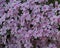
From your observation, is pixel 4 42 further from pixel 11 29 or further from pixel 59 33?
pixel 59 33

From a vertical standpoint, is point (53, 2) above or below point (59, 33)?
above

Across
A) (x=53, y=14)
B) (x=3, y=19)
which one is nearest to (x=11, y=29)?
(x=3, y=19)

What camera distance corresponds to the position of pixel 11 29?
2.17m

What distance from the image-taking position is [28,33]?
207 cm

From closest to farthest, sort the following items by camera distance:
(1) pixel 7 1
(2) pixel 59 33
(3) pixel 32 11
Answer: (2) pixel 59 33, (3) pixel 32 11, (1) pixel 7 1

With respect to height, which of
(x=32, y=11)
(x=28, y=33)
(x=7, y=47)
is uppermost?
(x=32, y=11)

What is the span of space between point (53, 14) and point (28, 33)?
0.95ft

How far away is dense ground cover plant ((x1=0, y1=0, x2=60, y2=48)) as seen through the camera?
2054 millimetres

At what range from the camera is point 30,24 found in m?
2.13

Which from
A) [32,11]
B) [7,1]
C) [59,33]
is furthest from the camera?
[7,1]

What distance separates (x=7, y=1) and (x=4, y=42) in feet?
1.64

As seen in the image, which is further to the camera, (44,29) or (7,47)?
(7,47)

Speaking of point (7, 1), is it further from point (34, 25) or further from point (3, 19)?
point (34, 25)

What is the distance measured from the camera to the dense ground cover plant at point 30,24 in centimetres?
205
